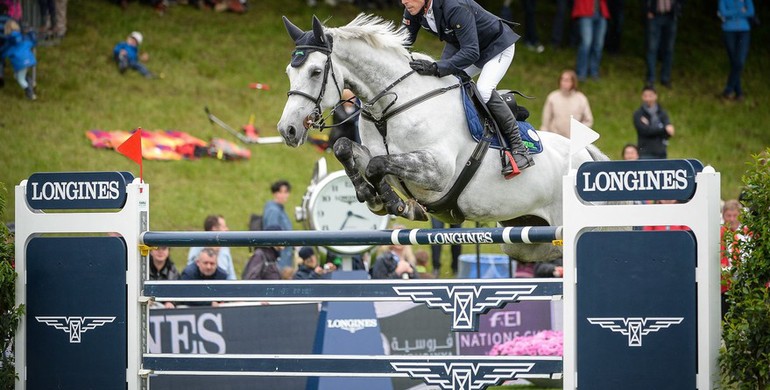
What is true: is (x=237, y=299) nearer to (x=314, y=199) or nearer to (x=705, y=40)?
(x=314, y=199)

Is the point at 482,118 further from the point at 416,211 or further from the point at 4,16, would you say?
the point at 4,16

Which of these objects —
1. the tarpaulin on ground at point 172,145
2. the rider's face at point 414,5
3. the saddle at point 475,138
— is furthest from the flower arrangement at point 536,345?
the tarpaulin on ground at point 172,145

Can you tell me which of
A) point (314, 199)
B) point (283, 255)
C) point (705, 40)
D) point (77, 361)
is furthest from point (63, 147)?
point (705, 40)

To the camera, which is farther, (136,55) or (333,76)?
(136,55)

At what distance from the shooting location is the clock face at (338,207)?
9.77 metres

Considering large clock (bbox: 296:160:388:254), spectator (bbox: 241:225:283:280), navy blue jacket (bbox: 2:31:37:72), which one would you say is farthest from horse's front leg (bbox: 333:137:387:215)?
navy blue jacket (bbox: 2:31:37:72)

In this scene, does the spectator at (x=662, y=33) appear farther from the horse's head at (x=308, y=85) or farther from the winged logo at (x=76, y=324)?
the winged logo at (x=76, y=324)

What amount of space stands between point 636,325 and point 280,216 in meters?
6.38

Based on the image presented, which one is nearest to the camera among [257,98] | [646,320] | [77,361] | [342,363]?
[646,320]

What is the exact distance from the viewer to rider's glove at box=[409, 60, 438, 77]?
6.27 m

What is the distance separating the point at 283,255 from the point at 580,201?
6.27 m

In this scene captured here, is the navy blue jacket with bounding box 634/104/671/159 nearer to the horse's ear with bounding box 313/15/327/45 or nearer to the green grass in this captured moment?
the green grass

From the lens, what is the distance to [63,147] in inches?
523

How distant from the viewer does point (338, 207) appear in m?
9.84
